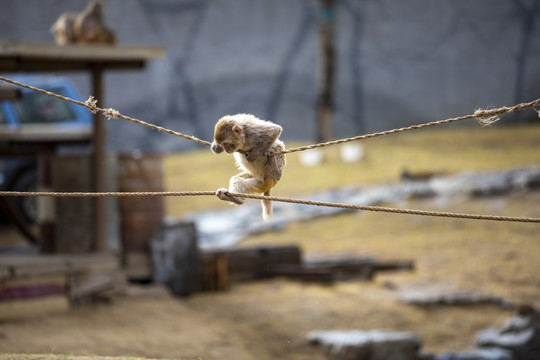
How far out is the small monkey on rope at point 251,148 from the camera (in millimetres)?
3301

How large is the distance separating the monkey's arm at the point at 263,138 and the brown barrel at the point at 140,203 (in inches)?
168

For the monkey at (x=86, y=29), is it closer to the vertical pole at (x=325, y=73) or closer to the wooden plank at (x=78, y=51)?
the wooden plank at (x=78, y=51)

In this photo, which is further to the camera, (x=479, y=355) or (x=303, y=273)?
(x=303, y=273)

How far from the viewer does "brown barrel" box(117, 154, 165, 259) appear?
7.50 meters

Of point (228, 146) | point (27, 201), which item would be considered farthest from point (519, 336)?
point (27, 201)

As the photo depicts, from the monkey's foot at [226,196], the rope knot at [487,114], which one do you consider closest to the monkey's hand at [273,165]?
the monkey's foot at [226,196]

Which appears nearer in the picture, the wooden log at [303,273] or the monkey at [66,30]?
the monkey at [66,30]

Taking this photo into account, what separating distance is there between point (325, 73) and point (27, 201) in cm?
807

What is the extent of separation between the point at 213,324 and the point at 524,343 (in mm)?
2727

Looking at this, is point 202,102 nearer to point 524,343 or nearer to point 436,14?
point 436,14

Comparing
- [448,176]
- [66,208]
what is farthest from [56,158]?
[448,176]

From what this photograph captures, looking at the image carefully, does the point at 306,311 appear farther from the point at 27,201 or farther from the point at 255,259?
the point at 27,201

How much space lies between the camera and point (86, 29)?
7035 millimetres

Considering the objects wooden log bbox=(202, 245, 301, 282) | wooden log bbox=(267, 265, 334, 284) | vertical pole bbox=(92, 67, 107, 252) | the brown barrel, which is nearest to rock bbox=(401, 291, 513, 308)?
wooden log bbox=(267, 265, 334, 284)
